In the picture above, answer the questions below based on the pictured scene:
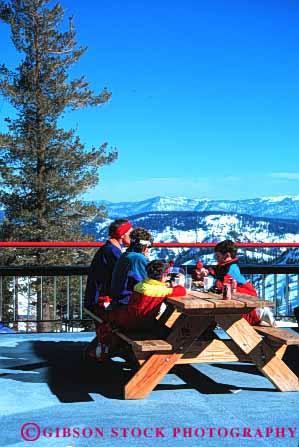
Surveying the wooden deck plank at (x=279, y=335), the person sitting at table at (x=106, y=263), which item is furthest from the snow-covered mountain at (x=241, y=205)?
the wooden deck plank at (x=279, y=335)

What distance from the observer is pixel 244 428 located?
386 cm

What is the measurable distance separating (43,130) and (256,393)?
19.6 meters

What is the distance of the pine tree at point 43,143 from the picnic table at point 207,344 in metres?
17.9

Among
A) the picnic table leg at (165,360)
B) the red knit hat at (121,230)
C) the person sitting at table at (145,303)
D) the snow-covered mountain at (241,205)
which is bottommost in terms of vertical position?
the picnic table leg at (165,360)

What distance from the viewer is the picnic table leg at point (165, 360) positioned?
4.46m

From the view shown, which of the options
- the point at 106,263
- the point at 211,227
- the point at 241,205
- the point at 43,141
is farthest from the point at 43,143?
the point at 241,205

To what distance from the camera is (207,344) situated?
4812 mm

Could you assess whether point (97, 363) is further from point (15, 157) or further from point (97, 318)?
point (15, 157)

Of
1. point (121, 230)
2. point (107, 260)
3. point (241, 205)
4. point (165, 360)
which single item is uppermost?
point (241, 205)

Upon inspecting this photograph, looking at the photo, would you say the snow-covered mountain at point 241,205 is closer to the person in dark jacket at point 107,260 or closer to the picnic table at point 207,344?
the person in dark jacket at point 107,260

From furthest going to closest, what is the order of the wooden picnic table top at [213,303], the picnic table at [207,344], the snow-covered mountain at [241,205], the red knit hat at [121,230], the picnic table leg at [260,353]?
1. the snow-covered mountain at [241,205]
2. the red knit hat at [121,230]
3. the picnic table leg at [260,353]
4. the picnic table at [207,344]
5. the wooden picnic table top at [213,303]

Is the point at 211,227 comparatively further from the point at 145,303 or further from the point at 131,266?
the point at 145,303

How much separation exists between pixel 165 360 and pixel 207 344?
0.48 meters

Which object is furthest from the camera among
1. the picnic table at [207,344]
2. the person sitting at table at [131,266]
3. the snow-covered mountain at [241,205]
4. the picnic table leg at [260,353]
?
the snow-covered mountain at [241,205]
